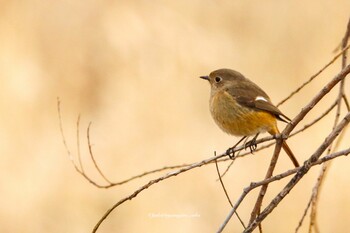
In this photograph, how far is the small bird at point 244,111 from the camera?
4.79 m

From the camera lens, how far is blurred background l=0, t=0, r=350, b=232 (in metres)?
9.27

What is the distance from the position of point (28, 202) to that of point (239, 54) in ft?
11.2

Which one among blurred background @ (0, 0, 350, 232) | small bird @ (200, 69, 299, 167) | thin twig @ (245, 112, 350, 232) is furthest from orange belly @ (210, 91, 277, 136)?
blurred background @ (0, 0, 350, 232)

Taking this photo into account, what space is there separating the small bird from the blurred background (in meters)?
3.86

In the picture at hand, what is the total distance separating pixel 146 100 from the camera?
1034 centimetres

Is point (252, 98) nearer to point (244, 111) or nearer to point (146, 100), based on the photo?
point (244, 111)

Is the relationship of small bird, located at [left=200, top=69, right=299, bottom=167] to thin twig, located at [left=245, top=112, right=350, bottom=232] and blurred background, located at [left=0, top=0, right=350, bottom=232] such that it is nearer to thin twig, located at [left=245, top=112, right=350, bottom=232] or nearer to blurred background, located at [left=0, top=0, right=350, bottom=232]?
thin twig, located at [left=245, top=112, right=350, bottom=232]

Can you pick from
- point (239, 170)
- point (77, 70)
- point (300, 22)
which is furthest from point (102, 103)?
point (300, 22)

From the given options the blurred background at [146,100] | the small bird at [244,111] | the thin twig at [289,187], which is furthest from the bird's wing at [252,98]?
the blurred background at [146,100]

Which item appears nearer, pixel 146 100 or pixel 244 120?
pixel 244 120

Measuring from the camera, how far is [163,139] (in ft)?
33.0

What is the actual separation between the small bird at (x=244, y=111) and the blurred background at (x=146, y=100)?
386 cm

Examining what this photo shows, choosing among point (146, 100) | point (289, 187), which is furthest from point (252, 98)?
point (146, 100)

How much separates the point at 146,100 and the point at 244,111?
555 centimetres
